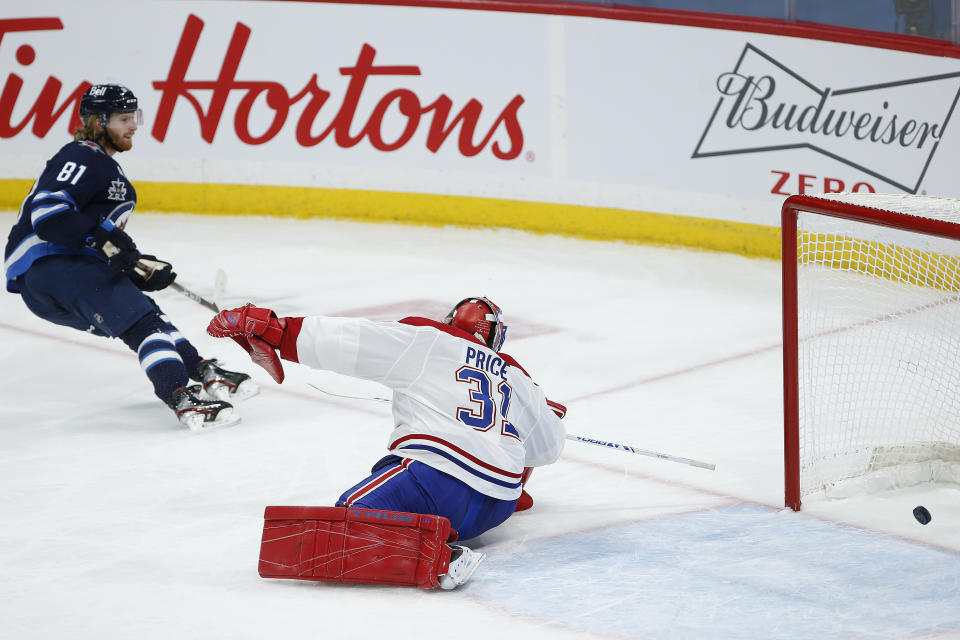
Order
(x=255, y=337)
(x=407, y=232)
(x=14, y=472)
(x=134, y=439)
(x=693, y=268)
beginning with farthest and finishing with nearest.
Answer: (x=407, y=232)
(x=693, y=268)
(x=134, y=439)
(x=14, y=472)
(x=255, y=337)

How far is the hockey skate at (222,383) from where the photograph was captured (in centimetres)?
462

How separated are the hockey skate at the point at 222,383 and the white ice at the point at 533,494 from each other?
103 millimetres

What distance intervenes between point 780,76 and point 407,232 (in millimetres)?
2311

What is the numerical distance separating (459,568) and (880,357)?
2264mm

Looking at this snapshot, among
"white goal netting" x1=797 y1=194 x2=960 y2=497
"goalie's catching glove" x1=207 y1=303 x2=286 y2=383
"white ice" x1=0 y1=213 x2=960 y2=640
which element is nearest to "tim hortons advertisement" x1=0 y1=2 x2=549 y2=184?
"white ice" x1=0 y1=213 x2=960 y2=640

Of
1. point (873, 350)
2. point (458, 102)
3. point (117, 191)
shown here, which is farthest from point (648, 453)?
point (458, 102)

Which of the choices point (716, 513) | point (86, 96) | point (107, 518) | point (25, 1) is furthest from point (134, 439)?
point (25, 1)

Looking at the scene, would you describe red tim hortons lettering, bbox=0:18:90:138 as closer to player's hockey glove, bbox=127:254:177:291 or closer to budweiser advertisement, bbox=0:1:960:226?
budweiser advertisement, bbox=0:1:960:226

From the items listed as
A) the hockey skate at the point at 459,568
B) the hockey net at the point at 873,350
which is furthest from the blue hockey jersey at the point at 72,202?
the hockey net at the point at 873,350

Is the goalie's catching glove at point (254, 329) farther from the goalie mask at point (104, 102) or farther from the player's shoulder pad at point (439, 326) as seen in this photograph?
the goalie mask at point (104, 102)

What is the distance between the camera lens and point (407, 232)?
7523mm

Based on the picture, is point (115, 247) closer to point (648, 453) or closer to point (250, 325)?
point (250, 325)

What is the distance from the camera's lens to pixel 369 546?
293cm

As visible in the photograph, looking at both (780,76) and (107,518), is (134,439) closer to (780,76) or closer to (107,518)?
(107,518)
